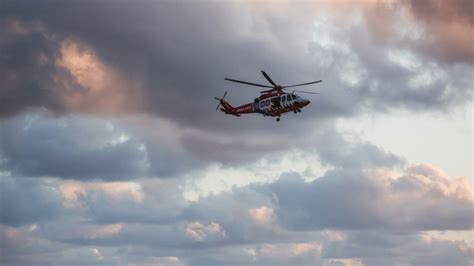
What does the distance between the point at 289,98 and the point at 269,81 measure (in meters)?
6.91

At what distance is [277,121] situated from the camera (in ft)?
654

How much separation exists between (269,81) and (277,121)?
421 inches

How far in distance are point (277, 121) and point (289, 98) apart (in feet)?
22.3

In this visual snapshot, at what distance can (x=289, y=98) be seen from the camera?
19838cm

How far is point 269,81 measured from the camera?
19912cm
